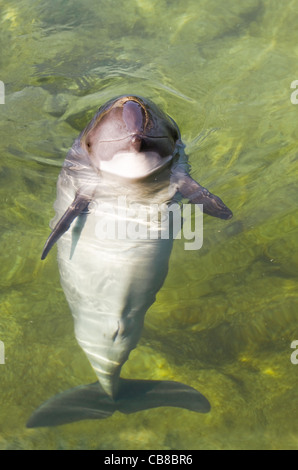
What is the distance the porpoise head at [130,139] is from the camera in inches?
163

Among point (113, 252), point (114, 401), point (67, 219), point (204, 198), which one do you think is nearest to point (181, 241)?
point (113, 252)

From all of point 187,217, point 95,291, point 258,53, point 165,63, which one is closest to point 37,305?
point 95,291

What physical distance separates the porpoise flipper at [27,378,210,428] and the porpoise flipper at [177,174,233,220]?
57.9 inches

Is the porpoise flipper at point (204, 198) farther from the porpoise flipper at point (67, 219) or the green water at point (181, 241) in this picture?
the green water at point (181, 241)

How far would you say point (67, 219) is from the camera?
4469 mm

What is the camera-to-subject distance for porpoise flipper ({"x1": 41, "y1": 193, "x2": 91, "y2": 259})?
4.43 metres

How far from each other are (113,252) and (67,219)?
0.52 metres

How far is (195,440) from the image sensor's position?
4.28 meters

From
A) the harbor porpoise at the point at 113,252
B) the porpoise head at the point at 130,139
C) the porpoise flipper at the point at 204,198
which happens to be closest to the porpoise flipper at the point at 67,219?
the harbor porpoise at the point at 113,252

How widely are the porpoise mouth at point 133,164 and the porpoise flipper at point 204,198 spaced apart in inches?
10.0

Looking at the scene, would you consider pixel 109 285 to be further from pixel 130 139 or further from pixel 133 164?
pixel 130 139

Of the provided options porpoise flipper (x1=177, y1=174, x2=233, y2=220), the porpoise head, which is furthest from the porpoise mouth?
porpoise flipper (x1=177, y1=174, x2=233, y2=220)

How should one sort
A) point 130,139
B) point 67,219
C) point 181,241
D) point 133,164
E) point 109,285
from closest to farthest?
point 130,139, point 133,164, point 67,219, point 109,285, point 181,241

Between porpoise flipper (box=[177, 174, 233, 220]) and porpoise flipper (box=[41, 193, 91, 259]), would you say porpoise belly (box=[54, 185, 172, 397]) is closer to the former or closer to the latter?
porpoise flipper (box=[41, 193, 91, 259])
